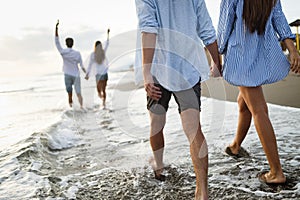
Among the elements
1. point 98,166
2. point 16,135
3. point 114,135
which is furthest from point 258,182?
point 16,135

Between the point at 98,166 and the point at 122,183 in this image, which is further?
the point at 98,166

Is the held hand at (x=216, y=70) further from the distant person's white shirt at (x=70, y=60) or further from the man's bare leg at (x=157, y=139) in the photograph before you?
the distant person's white shirt at (x=70, y=60)

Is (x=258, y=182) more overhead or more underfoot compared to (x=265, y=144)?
more underfoot

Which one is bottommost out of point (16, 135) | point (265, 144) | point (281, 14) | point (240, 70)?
point (16, 135)

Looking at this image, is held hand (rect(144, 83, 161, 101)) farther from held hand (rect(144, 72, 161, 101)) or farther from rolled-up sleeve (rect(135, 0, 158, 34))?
rolled-up sleeve (rect(135, 0, 158, 34))

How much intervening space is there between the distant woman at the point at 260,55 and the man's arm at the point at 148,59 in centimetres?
60

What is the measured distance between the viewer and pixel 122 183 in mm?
2680

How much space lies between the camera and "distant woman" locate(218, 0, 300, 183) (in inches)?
93.9

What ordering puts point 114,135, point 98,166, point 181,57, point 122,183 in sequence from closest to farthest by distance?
point 181,57 → point 122,183 → point 98,166 → point 114,135

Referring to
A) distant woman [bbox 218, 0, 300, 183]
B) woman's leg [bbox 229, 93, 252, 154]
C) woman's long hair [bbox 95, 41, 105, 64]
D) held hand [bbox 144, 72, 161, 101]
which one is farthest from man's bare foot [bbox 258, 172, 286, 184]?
woman's long hair [bbox 95, 41, 105, 64]

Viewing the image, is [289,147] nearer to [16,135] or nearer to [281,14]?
[281,14]

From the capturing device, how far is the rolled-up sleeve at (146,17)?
213cm

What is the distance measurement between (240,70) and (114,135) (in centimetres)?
262

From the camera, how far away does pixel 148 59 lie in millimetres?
2160
